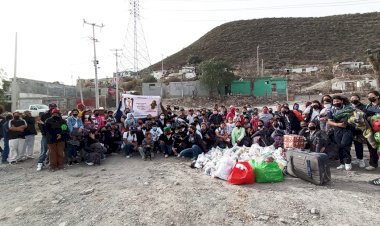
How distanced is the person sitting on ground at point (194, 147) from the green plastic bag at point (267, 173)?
2868mm

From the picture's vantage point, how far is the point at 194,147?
934cm

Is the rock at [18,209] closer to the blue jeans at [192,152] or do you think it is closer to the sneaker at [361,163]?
the blue jeans at [192,152]

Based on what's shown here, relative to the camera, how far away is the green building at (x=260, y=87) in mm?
38719

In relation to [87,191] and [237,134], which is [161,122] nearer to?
[237,134]

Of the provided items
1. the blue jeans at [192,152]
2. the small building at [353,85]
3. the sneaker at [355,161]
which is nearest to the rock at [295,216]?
the sneaker at [355,161]

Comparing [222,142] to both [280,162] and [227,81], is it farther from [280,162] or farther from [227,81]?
[227,81]

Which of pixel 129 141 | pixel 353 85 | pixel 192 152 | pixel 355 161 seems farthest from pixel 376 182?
pixel 353 85

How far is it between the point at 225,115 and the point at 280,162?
539 cm

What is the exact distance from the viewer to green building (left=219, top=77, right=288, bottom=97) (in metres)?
38.7

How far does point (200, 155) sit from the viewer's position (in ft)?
28.9

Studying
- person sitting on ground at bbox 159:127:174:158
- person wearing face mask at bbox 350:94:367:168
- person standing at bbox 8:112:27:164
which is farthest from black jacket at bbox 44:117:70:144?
person wearing face mask at bbox 350:94:367:168

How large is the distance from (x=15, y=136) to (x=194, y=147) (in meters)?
5.42

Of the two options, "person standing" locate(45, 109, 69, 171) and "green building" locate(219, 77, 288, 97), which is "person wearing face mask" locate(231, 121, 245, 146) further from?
"green building" locate(219, 77, 288, 97)

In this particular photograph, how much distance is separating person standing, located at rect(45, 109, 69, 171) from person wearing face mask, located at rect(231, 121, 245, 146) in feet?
16.4
